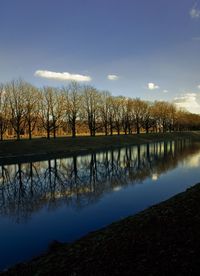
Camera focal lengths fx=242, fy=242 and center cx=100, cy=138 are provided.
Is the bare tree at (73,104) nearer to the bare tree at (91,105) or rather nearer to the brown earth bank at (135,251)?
the bare tree at (91,105)

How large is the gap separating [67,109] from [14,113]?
15062 mm

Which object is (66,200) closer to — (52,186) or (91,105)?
(52,186)

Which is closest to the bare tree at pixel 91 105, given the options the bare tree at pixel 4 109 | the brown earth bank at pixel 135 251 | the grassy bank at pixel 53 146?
the grassy bank at pixel 53 146

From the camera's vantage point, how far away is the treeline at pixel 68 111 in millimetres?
59281

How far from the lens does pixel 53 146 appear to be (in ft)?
169

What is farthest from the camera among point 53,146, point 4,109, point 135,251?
point 4,109

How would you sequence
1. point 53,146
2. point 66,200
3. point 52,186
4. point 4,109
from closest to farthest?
point 66,200, point 52,186, point 53,146, point 4,109

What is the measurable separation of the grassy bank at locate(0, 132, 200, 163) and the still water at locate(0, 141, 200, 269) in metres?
16.4

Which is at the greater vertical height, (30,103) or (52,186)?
(30,103)

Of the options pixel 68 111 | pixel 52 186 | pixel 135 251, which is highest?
pixel 68 111

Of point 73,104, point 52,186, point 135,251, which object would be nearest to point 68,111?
point 73,104

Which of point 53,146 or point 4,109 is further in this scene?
point 4,109

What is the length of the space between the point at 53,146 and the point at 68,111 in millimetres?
19575

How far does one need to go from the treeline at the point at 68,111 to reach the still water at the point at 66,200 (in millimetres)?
35648
